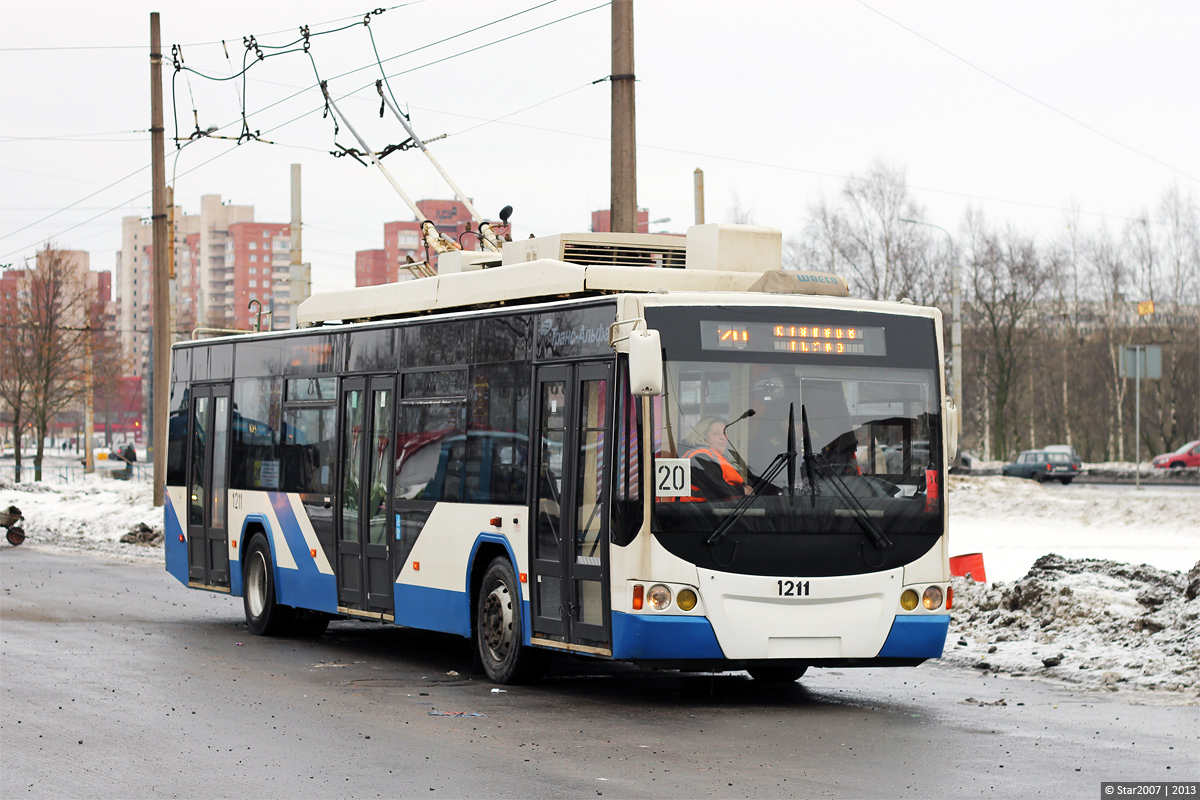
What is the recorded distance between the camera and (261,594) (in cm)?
1554

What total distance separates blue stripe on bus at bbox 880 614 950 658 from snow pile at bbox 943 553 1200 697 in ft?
5.81

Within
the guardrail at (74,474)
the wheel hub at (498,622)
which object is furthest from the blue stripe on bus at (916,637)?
the guardrail at (74,474)

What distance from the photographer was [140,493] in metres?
38.6

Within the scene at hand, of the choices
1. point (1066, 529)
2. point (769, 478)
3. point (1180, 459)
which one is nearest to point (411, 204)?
point (769, 478)

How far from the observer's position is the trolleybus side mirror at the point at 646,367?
9758mm

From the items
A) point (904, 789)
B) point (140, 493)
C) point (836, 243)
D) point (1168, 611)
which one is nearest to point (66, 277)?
point (140, 493)

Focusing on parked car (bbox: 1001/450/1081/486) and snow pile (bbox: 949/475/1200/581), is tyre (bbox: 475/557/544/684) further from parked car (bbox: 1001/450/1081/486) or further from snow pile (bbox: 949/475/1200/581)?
parked car (bbox: 1001/450/1081/486)

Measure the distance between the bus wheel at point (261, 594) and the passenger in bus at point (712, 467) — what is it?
20.8ft

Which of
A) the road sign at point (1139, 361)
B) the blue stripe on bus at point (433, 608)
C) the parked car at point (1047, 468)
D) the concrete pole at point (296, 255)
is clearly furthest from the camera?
the parked car at point (1047, 468)

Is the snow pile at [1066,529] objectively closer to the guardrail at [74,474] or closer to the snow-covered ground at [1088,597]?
the snow-covered ground at [1088,597]

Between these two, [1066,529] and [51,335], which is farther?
[51,335]

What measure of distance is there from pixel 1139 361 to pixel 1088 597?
17.1 meters

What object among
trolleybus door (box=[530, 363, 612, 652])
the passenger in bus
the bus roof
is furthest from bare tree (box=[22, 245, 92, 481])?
the passenger in bus

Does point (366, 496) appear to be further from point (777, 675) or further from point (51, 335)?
point (51, 335)
